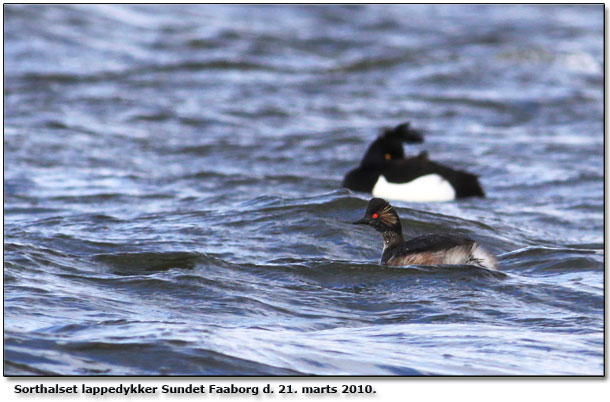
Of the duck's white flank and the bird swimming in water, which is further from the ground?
the bird swimming in water

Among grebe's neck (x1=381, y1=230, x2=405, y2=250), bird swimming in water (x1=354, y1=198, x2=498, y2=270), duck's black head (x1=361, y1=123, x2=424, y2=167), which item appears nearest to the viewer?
bird swimming in water (x1=354, y1=198, x2=498, y2=270)

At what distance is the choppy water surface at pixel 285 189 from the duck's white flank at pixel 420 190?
271mm

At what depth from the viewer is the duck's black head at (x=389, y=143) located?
1162cm

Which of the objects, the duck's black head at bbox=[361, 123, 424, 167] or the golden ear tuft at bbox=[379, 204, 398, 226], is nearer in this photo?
the golden ear tuft at bbox=[379, 204, 398, 226]

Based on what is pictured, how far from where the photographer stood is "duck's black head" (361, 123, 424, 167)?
1162cm

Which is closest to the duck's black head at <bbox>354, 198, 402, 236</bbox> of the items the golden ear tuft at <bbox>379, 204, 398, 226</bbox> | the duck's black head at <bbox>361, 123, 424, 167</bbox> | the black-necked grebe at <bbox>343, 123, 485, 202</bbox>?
the golden ear tuft at <bbox>379, 204, 398, 226</bbox>

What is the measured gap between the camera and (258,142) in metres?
14.1

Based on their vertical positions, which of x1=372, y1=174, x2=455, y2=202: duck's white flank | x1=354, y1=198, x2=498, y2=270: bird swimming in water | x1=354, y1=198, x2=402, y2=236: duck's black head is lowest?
x1=372, y1=174, x2=455, y2=202: duck's white flank

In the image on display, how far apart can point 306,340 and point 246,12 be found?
18.9 metres

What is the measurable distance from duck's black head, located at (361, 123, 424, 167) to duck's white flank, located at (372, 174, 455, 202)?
49 cm

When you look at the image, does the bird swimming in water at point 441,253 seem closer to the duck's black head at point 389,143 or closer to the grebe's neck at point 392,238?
the grebe's neck at point 392,238

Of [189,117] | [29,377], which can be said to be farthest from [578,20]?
[29,377]

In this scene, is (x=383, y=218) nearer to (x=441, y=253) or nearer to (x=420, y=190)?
(x=441, y=253)

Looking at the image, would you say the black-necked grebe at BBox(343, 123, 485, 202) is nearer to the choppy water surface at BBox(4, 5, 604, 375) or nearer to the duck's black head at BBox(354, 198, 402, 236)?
the choppy water surface at BBox(4, 5, 604, 375)
